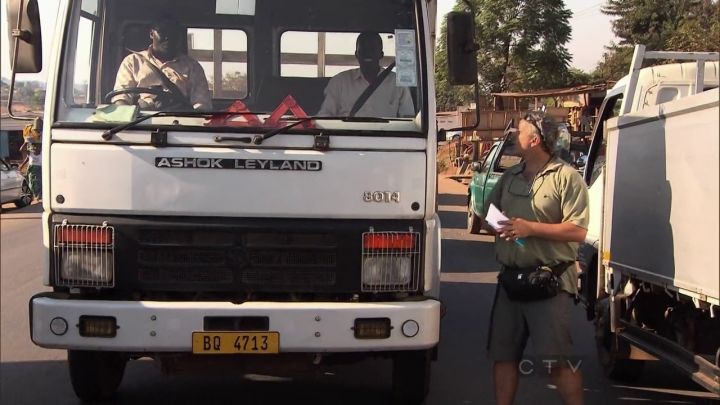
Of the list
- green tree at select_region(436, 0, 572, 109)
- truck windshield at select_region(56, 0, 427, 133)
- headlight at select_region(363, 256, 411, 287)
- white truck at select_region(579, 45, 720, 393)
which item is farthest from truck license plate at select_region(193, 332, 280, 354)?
green tree at select_region(436, 0, 572, 109)

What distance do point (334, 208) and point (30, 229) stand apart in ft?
35.3

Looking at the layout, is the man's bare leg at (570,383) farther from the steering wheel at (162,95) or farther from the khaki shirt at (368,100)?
the steering wheel at (162,95)

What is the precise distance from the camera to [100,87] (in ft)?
16.1

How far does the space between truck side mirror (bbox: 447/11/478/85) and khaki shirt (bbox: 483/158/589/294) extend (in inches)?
30.8

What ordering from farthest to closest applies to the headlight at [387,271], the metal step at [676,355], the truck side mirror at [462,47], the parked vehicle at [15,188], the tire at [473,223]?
the parked vehicle at [15,188] → the tire at [473,223] → the truck side mirror at [462,47] → the headlight at [387,271] → the metal step at [676,355]

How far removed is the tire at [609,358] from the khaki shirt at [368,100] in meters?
2.20

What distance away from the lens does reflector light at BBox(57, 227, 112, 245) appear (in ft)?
14.7

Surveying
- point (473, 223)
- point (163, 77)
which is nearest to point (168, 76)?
point (163, 77)

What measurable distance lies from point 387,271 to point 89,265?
5.27 ft

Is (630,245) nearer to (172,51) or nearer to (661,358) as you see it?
(661,358)

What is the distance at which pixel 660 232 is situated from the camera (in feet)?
15.8

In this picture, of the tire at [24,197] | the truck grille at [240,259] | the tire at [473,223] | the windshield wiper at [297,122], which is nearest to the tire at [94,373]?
the truck grille at [240,259]

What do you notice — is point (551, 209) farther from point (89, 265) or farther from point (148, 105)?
point (89, 265)

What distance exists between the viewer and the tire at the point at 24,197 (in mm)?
17688
